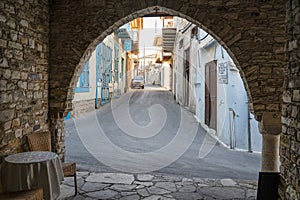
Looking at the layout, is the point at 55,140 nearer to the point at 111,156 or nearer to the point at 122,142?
the point at 111,156

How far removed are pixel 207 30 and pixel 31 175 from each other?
322cm

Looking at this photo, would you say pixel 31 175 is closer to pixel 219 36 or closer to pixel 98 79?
pixel 219 36

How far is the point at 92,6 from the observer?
4469mm

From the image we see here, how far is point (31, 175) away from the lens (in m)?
2.80

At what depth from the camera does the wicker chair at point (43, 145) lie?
368cm

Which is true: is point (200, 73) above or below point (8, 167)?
above

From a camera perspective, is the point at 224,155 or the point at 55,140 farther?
the point at 224,155

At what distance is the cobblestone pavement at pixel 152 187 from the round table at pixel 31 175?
0.87m

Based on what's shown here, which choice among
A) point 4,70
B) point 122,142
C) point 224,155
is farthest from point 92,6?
point 224,155

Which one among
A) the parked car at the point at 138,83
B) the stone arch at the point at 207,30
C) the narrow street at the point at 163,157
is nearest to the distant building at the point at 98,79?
the narrow street at the point at 163,157

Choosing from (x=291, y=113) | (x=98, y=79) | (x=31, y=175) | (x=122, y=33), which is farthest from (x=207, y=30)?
(x=122, y=33)

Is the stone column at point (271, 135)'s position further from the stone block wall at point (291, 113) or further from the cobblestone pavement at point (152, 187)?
the stone block wall at point (291, 113)

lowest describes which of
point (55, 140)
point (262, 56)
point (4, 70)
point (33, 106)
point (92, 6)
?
point (55, 140)

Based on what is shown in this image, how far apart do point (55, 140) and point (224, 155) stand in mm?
3479
